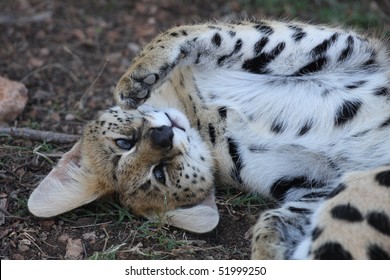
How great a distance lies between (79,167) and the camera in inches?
200

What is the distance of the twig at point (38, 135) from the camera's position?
5.63m

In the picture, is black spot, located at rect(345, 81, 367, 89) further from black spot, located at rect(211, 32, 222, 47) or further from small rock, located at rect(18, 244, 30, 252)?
small rock, located at rect(18, 244, 30, 252)

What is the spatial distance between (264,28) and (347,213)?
1717 millimetres

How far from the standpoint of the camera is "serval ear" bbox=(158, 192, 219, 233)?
4.73 metres

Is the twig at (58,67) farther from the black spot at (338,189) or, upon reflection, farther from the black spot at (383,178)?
the black spot at (383,178)

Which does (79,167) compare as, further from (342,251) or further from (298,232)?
(342,251)

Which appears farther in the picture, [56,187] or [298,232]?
[56,187]

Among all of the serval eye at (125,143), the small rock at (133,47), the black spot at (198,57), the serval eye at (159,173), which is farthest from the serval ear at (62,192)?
the small rock at (133,47)

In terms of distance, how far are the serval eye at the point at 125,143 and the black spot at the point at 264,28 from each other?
3.83 ft

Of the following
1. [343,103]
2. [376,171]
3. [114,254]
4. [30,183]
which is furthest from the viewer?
[30,183]

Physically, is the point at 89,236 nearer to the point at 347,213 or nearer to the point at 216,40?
the point at 216,40

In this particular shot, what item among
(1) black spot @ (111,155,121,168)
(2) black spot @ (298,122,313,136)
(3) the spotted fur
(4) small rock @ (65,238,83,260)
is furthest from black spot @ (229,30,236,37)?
(4) small rock @ (65,238,83,260)

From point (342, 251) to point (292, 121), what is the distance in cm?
130

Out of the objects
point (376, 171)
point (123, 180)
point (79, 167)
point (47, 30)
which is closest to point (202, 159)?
point (123, 180)
